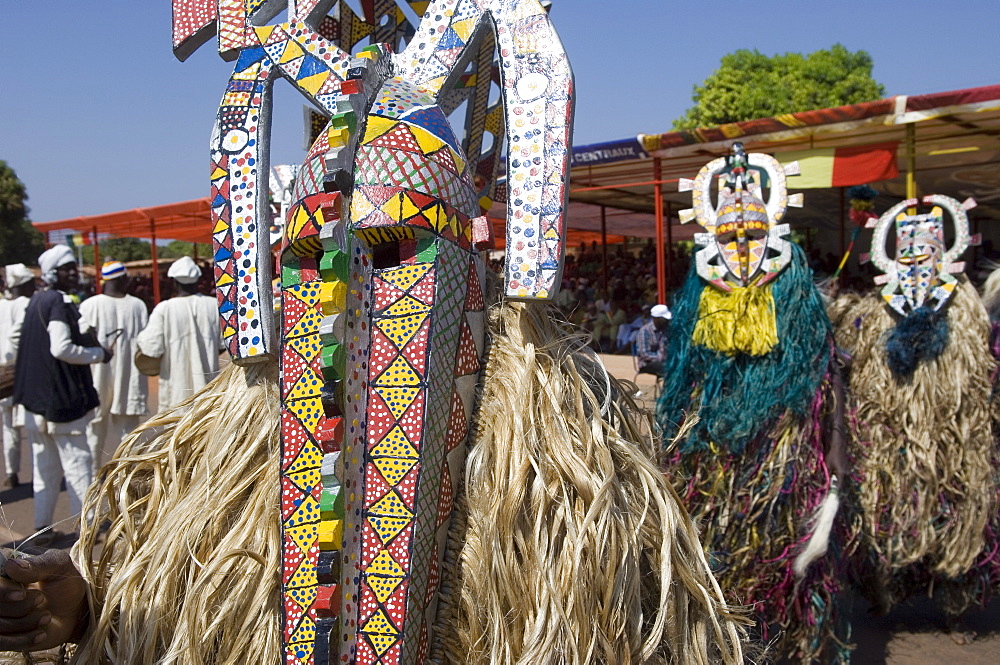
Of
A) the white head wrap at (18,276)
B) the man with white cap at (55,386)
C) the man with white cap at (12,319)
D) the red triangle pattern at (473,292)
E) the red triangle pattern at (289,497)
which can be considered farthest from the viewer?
the white head wrap at (18,276)

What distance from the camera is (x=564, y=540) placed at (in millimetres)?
1512

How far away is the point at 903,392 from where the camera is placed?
11.8 feet

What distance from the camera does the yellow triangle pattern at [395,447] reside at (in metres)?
1.44

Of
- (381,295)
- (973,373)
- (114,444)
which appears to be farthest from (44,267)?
(973,373)

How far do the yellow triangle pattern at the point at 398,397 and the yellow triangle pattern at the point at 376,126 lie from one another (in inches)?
16.5

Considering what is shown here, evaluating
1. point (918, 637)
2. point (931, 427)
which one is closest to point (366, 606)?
point (931, 427)

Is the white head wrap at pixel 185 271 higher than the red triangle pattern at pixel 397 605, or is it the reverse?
the white head wrap at pixel 185 271

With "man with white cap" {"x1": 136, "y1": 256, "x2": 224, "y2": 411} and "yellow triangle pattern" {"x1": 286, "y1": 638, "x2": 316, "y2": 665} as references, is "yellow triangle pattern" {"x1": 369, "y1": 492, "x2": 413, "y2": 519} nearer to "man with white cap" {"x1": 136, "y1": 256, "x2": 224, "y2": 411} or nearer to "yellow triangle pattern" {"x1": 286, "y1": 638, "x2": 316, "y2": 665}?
"yellow triangle pattern" {"x1": 286, "y1": 638, "x2": 316, "y2": 665}

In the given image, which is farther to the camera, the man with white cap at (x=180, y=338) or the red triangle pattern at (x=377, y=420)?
the man with white cap at (x=180, y=338)

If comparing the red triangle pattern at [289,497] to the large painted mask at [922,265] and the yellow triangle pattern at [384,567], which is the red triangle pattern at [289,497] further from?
the large painted mask at [922,265]

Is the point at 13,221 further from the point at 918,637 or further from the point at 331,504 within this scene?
the point at 331,504

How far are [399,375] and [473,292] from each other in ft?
0.77

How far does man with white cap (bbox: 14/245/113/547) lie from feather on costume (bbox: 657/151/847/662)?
3398 mm

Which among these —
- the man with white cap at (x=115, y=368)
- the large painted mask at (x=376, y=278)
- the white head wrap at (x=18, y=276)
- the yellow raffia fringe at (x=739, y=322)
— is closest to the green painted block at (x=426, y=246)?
the large painted mask at (x=376, y=278)
